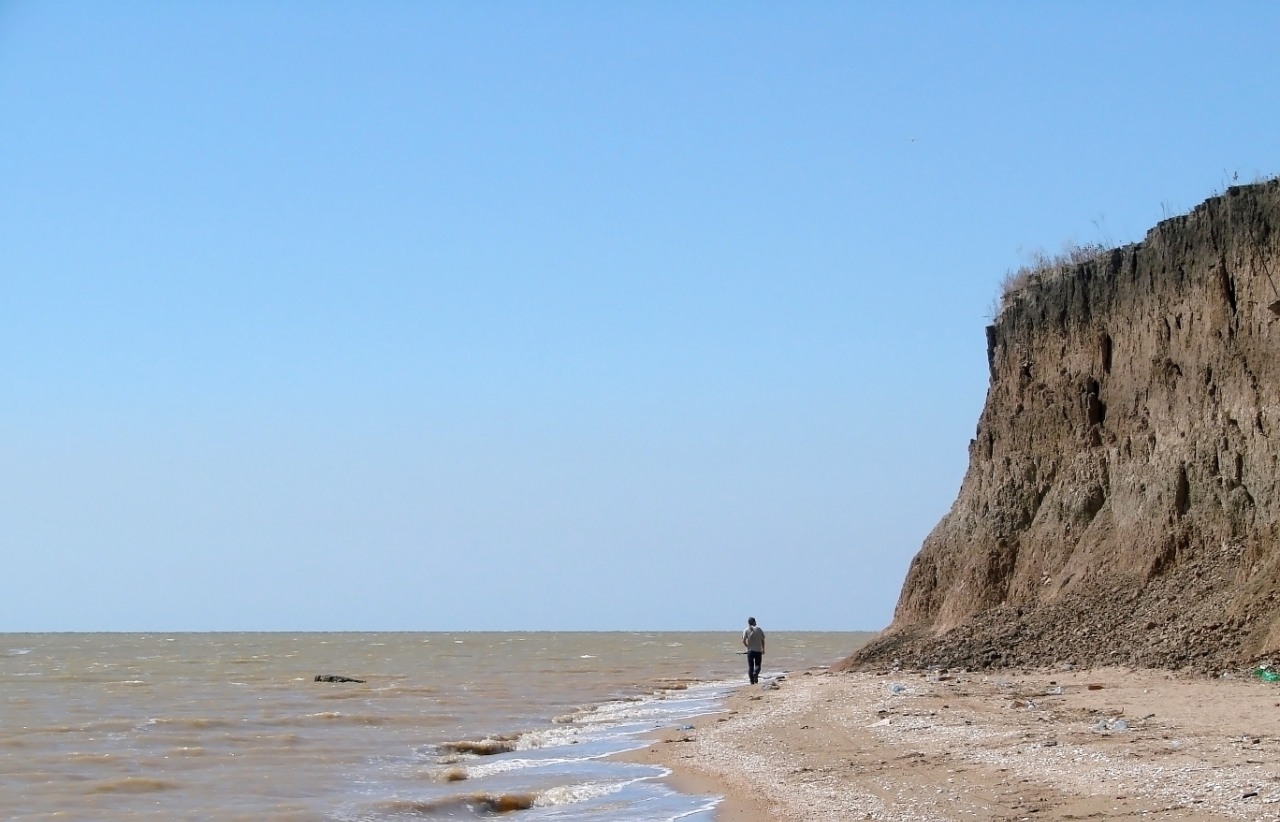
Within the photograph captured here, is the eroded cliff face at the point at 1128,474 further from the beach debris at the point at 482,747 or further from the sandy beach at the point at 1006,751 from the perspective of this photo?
the beach debris at the point at 482,747

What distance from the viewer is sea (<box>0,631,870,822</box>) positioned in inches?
603

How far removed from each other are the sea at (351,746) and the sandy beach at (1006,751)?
1.03m

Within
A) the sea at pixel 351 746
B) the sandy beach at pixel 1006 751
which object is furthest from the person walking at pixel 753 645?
the sandy beach at pixel 1006 751

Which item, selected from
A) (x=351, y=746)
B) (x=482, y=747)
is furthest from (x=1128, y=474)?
(x=351, y=746)

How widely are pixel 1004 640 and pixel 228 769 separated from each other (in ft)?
49.1

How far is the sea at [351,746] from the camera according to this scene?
50.2 feet

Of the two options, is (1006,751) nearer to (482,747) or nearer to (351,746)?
(482,747)

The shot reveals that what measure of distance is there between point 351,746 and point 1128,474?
16.3 metres

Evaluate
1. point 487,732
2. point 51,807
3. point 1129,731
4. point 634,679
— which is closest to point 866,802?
point 1129,731

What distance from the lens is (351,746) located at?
22.0 m

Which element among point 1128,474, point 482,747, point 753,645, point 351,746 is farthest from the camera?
point 753,645

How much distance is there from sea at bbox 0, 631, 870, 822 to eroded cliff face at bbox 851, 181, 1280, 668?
6.59 meters

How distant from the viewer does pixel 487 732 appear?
23828 mm

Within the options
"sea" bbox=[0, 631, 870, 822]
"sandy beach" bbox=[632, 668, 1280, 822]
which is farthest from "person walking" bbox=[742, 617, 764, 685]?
"sandy beach" bbox=[632, 668, 1280, 822]
